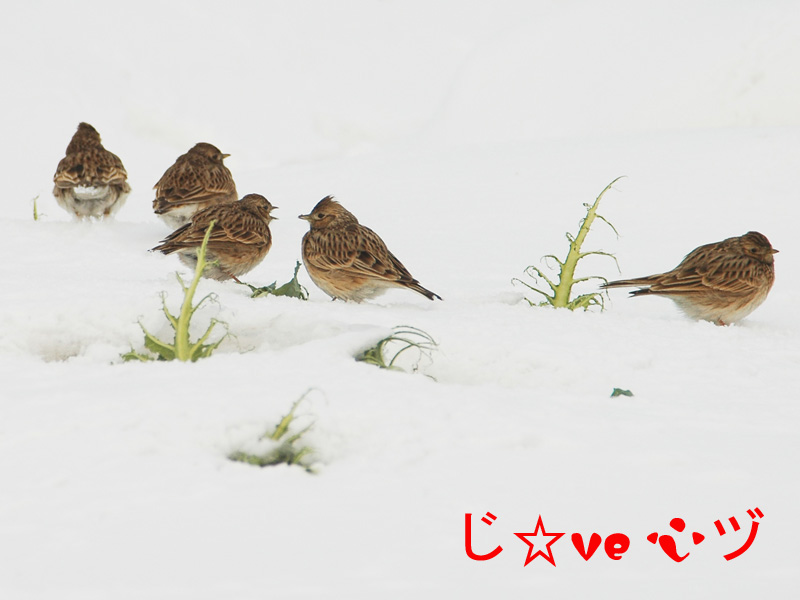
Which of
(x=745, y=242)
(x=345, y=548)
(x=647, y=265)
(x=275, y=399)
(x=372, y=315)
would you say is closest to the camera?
(x=345, y=548)

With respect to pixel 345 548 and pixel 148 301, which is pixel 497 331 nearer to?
pixel 148 301

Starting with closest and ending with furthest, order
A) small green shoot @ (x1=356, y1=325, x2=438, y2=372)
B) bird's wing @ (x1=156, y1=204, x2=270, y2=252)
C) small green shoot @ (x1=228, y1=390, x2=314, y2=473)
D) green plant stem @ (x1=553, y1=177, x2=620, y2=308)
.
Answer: small green shoot @ (x1=228, y1=390, x2=314, y2=473), small green shoot @ (x1=356, y1=325, x2=438, y2=372), green plant stem @ (x1=553, y1=177, x2=620, y2=308), bird's wing @ (x1=156, y1=204, x2=270, y2=252)

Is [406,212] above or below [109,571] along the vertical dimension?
above

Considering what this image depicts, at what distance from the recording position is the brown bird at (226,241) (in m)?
6.26

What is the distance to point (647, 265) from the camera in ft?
24.8

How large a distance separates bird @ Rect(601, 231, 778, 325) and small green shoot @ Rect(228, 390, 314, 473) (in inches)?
138

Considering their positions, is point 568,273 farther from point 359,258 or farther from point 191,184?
point 191,184

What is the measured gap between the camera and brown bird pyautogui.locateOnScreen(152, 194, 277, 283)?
6258mm

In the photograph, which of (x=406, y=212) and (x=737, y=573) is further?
(x=406, y=212)

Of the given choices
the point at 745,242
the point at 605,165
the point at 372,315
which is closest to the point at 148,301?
the point at 372,315

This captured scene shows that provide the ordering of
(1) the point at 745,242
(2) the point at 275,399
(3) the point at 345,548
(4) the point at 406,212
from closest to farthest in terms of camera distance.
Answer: (3) the point at 345,548 < (2) the point at 275,399 < (1) the point at 745,242 < (4) the point at 406,212

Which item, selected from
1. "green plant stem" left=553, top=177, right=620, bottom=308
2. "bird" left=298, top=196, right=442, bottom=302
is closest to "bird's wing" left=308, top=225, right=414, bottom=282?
"bird" left=298, top=196, right=442, bottom=302

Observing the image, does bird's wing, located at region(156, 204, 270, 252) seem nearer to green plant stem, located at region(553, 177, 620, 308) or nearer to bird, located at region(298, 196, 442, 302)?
bird, located at region(298, 196, 442, 302)

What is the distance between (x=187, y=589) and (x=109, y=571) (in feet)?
0.77
